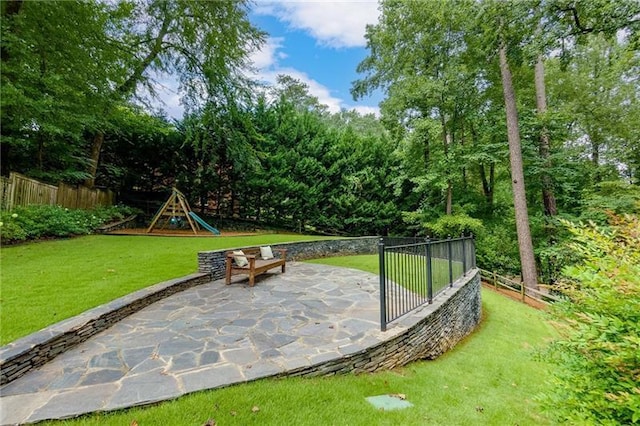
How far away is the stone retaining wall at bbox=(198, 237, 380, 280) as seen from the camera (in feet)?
20.0

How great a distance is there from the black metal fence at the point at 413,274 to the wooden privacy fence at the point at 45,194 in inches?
373

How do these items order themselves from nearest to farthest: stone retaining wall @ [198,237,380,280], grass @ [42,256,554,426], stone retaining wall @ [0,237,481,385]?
grass @ [42,256,554,426] < stone retaining wall @ [0,237,481,385] < stone retaining wall @ [198,237,380,280]

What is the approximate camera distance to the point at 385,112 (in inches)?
530

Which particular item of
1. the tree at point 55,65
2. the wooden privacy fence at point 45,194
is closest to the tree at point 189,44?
the wooden privacy fence at point 45,194

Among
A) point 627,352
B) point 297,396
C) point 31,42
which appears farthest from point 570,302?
point 31,42

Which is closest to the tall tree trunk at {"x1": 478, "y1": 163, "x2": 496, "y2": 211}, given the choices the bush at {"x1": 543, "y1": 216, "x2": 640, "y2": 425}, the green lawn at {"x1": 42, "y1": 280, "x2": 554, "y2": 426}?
the green lawn at {"x1": 42, "y1": 280, "x2": 554, "y2": 426}

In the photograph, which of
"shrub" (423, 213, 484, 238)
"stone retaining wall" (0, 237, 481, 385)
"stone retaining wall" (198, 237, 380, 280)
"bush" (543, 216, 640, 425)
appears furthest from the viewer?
"shrub" (423, 213, 484, 238)

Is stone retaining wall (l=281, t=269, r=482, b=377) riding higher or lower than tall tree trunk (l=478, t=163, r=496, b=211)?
lower

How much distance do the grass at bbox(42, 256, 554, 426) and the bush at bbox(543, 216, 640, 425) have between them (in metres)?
0.42

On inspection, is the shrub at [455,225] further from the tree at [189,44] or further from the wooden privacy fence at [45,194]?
the wooden privacy fence at [45,194]

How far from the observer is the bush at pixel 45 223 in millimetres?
6707

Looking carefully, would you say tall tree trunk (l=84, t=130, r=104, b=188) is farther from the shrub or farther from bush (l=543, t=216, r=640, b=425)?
bush (l=543, t=216, r=640, b=425)

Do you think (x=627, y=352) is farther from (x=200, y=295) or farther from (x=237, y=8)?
(x=237, y=8)

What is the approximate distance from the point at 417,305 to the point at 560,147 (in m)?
12.4
